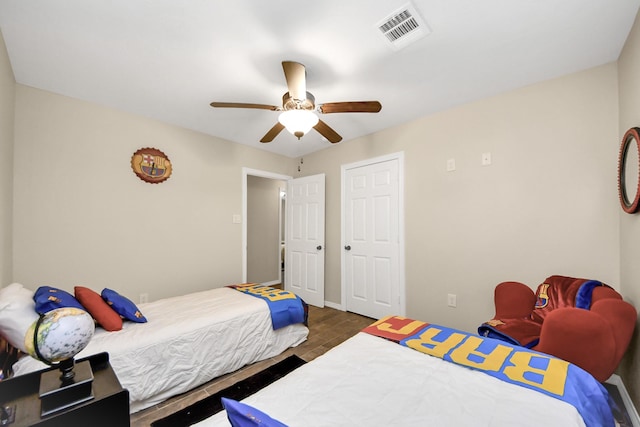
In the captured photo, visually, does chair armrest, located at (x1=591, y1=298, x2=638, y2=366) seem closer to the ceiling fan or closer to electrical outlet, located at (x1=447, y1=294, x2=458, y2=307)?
electrical outlet, located at (x1=447, y1=294, x2=458, y2=307)

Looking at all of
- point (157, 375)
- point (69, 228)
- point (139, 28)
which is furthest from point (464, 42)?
point (69, 228)

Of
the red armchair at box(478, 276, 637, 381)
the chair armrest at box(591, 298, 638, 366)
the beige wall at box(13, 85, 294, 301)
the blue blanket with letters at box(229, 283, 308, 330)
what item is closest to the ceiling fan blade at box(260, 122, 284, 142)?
the beige wall at box(13, 85, 294, 301)

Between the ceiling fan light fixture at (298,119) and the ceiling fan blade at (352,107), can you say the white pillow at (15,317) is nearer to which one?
the ceiling fan light fixture at (298,119)

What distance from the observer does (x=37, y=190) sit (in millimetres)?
2371

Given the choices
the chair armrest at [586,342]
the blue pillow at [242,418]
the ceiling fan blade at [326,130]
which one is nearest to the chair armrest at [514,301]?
the chair armrest at [586,342]

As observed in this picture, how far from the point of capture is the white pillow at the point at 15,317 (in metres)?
1.33

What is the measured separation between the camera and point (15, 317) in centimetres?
137

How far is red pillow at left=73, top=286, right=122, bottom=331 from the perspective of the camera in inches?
69.9

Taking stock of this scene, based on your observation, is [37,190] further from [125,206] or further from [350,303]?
[350,303]

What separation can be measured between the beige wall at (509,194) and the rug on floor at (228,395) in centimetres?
168

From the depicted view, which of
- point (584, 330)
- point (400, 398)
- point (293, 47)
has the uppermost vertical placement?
point (293, 47)

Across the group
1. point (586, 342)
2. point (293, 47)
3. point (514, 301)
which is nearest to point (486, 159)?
point (514, 301)

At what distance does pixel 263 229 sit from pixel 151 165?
257 cm

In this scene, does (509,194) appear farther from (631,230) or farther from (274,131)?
(274,131)
